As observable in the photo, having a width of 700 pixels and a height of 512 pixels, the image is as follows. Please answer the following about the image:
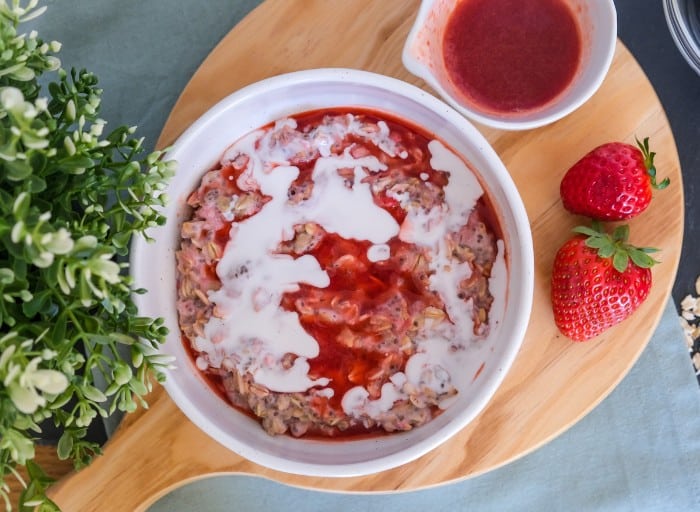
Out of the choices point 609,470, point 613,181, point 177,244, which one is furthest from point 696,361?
point 177,244

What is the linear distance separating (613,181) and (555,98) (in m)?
0.20

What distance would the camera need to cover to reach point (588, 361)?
148cm

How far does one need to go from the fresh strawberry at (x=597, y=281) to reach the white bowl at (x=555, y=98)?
231 millimetres

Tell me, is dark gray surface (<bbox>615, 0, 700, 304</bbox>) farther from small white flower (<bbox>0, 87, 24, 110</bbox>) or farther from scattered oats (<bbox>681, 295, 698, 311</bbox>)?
small white flower (<bbox>0, 87, 24, 110</bbox>)

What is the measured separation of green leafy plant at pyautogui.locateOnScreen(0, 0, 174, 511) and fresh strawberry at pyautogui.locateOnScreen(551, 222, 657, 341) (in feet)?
2.41

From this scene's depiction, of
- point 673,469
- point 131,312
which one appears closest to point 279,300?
point 131,312

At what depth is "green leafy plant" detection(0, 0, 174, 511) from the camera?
92cm

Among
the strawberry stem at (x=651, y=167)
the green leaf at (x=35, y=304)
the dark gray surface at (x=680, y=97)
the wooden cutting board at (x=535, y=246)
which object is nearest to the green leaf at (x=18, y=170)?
the green leaf at (x=35, y=304)

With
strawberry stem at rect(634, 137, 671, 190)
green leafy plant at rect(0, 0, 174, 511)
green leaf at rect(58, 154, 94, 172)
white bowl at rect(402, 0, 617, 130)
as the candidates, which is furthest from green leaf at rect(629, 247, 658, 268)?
green leaf at rect(58, 154, 94, 172)

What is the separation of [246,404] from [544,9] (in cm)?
95

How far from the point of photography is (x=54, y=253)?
0.92 metres

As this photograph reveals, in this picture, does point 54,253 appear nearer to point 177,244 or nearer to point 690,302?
point 177,244

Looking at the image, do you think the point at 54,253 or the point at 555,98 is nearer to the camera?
the point at 54,253

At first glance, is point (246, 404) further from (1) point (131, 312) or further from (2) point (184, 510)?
(2) point (184, 510)
